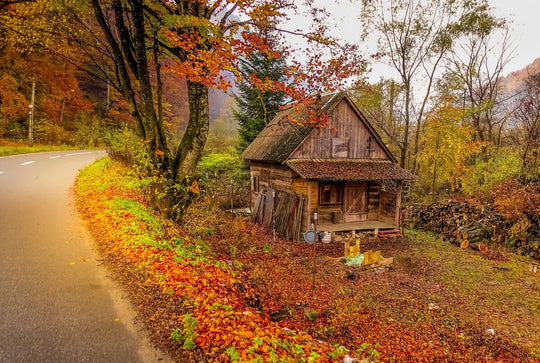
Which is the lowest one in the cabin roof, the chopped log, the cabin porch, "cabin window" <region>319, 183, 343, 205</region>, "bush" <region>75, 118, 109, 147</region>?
the chopped log

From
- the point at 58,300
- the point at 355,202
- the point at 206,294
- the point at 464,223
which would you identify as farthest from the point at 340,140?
the point at 58,300

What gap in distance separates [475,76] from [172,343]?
34.3 metres

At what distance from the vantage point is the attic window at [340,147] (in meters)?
16.7

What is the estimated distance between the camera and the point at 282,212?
1623 cm

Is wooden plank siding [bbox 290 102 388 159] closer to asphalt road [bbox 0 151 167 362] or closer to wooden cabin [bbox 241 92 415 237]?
wooden cabin [bbox 241 92 415 237]

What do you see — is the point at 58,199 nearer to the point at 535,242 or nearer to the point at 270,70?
the point at 270,70

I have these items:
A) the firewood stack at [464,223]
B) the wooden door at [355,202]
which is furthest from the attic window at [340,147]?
the firewood stack at [464,223]

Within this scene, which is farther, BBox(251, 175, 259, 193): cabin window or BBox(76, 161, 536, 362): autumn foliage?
BBox(251, 175, 259, 193): cabin window

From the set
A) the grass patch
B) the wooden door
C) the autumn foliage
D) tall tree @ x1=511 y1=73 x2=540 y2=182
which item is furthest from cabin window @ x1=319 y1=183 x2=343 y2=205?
the grass patch

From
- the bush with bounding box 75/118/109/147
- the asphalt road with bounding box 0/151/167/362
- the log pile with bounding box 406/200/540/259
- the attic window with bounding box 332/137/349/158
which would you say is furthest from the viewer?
the bush with bounding box 75/118/109/147

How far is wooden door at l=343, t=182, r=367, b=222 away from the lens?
56.2ft

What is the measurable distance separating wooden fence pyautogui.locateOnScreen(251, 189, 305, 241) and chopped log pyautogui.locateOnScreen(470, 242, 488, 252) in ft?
31.3

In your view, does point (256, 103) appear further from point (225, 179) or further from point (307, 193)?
point (307, 193)

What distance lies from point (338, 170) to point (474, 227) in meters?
8.78
